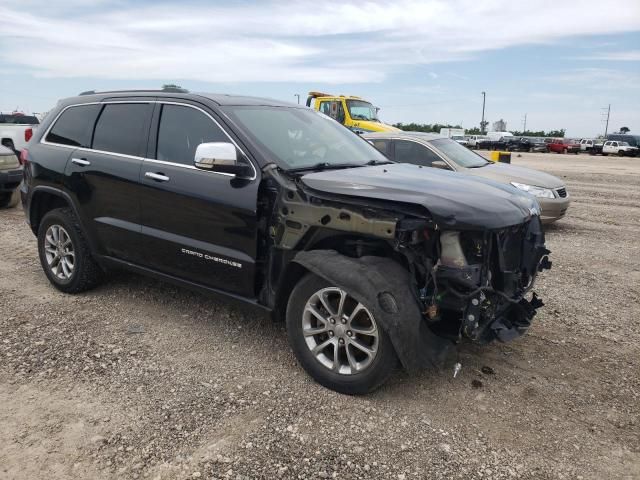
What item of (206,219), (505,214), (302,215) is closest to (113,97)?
(206,219)

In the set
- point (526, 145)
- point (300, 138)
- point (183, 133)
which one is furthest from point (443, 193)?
point (526, 145)

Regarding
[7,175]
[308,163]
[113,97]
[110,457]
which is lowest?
[110,457]

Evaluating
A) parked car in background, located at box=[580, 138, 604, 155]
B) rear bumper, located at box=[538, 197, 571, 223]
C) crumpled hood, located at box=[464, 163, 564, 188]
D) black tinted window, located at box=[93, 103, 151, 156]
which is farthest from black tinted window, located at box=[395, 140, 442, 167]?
parked car in background, located at box=[580, 138, 604, 155]

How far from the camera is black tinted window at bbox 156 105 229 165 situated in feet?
13.1

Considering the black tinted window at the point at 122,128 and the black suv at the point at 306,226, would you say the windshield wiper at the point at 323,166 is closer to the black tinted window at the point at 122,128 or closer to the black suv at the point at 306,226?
the black suv at the point at 306,226

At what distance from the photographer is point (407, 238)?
10.3ft

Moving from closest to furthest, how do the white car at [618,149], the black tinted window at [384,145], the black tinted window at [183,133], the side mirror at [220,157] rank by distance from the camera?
1. the side mirror at [220,157]
2. the black tinted window at [183,133]
3. the black tinted window at [384,145]
4. the white car at [618,149]

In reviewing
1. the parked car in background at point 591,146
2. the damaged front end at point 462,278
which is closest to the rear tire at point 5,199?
the damaged front end at point 462,278

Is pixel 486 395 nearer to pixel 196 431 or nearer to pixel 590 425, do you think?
pixel 590 425

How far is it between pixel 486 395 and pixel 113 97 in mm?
3845

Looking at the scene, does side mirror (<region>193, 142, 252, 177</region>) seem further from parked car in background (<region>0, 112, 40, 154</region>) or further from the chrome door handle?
parked car in background (<region>0, 112, 40, 154</region>)

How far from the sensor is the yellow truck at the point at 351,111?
1493 centimetres

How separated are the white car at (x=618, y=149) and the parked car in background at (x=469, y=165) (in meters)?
34.1

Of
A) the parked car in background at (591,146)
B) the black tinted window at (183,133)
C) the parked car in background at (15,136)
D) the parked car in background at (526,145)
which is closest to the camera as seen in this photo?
the black tinted window at (183,133)
